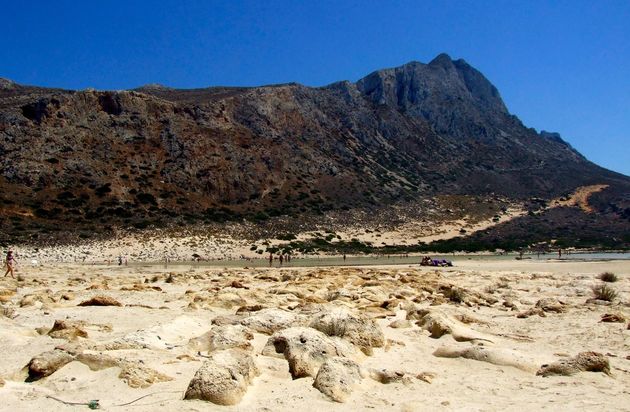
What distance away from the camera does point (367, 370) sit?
7.02 m

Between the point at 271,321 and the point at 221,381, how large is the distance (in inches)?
135

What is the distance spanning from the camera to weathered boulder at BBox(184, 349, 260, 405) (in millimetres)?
5594

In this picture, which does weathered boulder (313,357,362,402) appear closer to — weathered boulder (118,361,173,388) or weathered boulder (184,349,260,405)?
weathered boulder (184,349,260,405)

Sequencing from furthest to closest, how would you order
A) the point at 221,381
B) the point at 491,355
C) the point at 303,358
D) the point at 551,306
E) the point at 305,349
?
the point at 551,306, the point at 491,355, the point at 305,349, the point at 303,358, the point at 221,381

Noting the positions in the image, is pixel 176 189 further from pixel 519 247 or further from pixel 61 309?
pixel 61 309

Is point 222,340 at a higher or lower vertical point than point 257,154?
lower

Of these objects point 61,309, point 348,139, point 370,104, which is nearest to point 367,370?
point 61,309

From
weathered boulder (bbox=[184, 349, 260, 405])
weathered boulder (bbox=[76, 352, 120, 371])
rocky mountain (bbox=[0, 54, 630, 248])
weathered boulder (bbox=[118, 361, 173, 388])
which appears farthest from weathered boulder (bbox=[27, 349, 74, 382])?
rocky mountain (bbox=[0, 54, 630, 248])

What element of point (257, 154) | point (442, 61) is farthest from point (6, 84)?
point (442, 61)

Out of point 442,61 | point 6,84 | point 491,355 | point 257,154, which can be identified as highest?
point 442,61

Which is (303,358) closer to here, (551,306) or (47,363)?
(47,363)

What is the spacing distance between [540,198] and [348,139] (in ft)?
135

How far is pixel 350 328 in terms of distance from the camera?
8406 millimetres

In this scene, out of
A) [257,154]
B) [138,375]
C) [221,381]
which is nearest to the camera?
[221,381]
